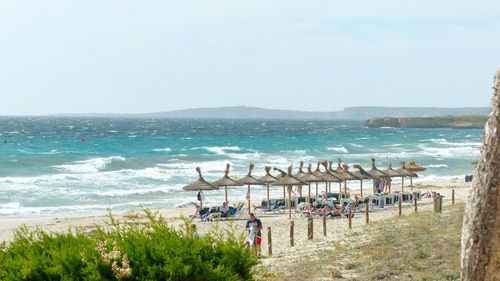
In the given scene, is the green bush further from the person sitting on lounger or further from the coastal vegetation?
the person sitting on lounger

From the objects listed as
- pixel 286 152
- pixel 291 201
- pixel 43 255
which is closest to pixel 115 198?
pixel 291 201

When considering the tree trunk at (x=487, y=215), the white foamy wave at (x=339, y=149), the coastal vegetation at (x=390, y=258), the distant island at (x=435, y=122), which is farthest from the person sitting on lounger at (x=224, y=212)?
the distant island at (x=435, y=122)

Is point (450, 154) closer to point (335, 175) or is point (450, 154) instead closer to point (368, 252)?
point (335, 175)

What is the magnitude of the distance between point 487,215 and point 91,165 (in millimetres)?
51677

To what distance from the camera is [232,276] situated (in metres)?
7.07

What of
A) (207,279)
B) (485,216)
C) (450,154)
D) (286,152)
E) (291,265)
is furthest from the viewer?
(286,152)

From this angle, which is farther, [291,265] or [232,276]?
[291,265]

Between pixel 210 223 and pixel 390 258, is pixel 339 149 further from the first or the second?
pixel 390 258

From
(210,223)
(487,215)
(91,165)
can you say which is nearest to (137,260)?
(487,215)

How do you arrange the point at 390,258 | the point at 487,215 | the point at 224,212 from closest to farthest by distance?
the point at 487,215 < the point at 390,258 < the point at 224,212

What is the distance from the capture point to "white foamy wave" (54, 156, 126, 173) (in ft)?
166

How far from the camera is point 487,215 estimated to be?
469 centimetres

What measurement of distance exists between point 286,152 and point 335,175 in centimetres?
4328

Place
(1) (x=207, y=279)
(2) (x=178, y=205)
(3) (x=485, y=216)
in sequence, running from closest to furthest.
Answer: (3) (x=485, y=216)
(1) (x=207, y=279)
(2) (x=178, y=205)
